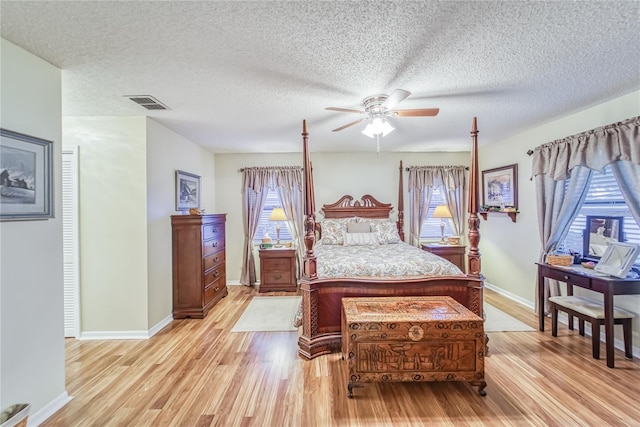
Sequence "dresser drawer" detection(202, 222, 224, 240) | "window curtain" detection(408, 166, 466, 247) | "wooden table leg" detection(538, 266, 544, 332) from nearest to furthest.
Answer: "wooden table leg" detection(538, 266, 544, 332), "dresser drawer" detection(202, 222, 224, 240), "window curtain" detection(408, 166, 466, 247)

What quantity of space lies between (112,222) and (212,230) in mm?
A: 1241

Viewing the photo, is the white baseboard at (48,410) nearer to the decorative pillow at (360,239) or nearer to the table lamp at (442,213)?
the decorative pillow at (360,239)

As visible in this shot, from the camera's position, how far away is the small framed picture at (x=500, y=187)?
4.18m

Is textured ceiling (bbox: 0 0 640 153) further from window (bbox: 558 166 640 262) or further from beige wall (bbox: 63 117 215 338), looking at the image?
window (bbox: 558 166 640 262)

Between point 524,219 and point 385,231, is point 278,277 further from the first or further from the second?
point 524,219

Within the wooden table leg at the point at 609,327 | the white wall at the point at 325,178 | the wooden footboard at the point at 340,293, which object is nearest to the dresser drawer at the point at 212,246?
the white wall at the point at 325,178

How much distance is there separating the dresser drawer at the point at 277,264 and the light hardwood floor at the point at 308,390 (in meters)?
1.85

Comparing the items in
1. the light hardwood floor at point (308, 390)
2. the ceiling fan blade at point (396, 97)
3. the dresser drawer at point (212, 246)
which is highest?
the ceiling fan blade at point (396, 97)

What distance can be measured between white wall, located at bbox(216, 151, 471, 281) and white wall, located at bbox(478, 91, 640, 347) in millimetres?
1447

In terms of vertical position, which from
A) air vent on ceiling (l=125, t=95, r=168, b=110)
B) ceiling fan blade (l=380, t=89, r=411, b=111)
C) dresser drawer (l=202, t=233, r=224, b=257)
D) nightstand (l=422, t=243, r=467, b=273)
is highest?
air vent on ceiling (l=125, t=95, r=168, b=110)

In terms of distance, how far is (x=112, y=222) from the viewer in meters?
3.06

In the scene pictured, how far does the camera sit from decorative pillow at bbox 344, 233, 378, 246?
4.25m

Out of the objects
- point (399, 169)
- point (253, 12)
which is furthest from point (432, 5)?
point (399, 169)

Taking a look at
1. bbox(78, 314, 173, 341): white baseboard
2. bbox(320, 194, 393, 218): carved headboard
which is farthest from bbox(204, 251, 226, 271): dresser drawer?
bbox(320, 194, 393, 218): carved headboard
